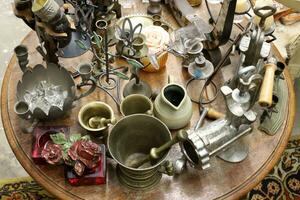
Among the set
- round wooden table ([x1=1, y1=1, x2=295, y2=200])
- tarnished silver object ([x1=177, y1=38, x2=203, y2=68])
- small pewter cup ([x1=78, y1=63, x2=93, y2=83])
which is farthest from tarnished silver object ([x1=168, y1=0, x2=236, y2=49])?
small pewter cup ([x1=78, y1=63, x2=93, y2=83])

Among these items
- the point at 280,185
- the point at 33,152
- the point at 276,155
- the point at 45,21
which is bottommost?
the point at 280,185

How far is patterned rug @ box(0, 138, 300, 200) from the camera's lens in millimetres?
2080

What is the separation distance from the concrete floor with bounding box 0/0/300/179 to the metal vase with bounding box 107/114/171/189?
0.99 meters

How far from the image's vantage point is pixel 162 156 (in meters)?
1.29

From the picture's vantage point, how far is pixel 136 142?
56.7 inches

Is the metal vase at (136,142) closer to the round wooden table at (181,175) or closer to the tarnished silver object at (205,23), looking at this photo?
the round wooden table at (181,175)

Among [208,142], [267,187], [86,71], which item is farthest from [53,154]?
[267,187]

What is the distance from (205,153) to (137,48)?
439 mm

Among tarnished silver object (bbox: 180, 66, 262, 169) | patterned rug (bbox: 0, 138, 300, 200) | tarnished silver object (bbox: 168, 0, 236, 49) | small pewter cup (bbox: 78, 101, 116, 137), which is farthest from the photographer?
Answer: patterned rug (bbox: 0, 138, 300, 200)

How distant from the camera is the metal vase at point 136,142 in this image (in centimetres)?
133

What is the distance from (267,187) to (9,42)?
5.75ft

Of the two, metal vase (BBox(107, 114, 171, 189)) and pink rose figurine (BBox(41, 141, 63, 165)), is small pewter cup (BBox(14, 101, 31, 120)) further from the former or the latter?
metal vase (BBox(107, 114, 171, 189))

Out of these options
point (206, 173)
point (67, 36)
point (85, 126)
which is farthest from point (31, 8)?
point (206, 173)

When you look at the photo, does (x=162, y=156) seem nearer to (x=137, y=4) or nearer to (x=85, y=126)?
(x=85, y=126)
